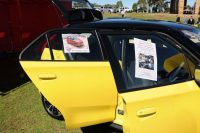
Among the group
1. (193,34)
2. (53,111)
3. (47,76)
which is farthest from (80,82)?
(53,111)

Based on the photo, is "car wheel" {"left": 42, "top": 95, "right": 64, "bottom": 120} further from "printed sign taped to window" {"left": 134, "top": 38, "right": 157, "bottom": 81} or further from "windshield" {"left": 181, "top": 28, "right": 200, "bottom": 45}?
"windshield" {"left": 181, "top": 28, "right": 200, "bottom": 45}

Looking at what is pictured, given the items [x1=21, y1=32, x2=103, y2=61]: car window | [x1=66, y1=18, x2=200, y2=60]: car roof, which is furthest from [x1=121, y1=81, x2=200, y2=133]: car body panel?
[x1=21, y1=32, x2=103, y2=61]: car window

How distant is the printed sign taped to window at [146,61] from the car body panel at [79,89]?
312mm

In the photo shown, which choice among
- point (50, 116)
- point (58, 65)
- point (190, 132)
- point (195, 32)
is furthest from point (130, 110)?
point (50, 116)

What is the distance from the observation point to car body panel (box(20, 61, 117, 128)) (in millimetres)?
3686

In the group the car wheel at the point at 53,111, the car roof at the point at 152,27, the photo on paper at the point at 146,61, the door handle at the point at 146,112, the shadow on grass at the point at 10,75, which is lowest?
the shadow on grass at the point at 10,75

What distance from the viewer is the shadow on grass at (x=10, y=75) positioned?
282 inches

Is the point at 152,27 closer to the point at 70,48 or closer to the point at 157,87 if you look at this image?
the point at 157,87

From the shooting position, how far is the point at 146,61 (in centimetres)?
354

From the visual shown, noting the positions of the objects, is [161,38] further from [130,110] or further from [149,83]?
[130,110]

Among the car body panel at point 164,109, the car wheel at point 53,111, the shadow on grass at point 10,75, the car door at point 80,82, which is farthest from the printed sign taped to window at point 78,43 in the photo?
the shadow on grass at point 10,75

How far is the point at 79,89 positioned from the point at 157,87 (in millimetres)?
818

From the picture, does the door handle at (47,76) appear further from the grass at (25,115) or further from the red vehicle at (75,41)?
the grass at (25,115)

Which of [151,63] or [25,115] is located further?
[25,115]
